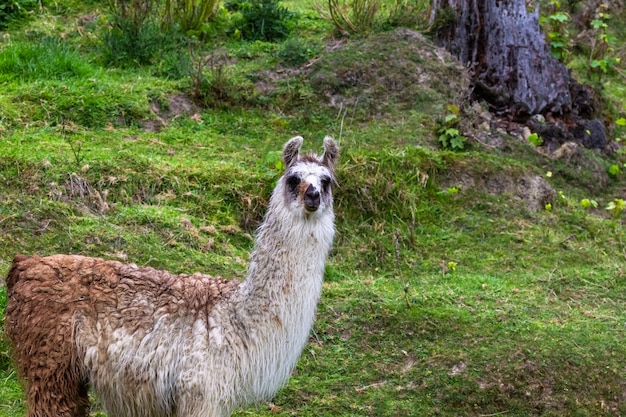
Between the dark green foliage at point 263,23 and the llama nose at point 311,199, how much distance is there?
6274 millimetres

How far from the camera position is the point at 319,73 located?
978 centimetres

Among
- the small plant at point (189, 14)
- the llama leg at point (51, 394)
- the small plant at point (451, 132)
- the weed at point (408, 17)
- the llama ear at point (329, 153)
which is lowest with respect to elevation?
the llama leg at point (51, 394)

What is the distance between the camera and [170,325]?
4730 mm

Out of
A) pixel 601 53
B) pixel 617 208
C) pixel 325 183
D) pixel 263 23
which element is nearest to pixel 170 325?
pixel 325 183

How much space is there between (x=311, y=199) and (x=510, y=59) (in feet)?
20.3

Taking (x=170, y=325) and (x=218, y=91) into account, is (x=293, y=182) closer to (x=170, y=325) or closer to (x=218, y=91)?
(x=170, y=325)

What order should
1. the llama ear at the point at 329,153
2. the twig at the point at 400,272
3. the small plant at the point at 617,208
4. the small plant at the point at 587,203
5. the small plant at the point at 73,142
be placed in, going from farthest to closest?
the small plant at the point at 587,203
the small plant at the point at 617,208
the small plant at the point at 73,142
the twig at the point at 400,272
the llama ear at the point at 329,153

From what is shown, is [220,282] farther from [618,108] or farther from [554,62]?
[618,108]

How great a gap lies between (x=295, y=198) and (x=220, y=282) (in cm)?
64

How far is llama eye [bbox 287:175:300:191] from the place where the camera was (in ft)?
16.2

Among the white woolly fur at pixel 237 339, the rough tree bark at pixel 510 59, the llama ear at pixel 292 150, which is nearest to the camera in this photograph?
the white woolly fur at pixel 237 339

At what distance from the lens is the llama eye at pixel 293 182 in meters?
4.94

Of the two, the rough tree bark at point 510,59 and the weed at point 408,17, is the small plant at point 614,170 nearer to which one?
the rough tree bark at point 510,59

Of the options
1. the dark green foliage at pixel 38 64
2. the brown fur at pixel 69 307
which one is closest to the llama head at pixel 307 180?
the brown fur at pixel 69 307
